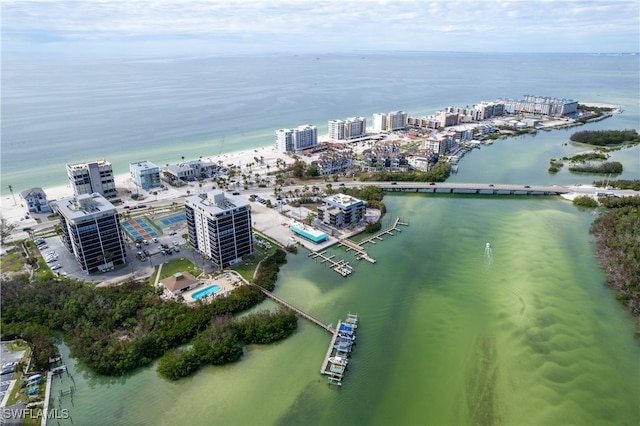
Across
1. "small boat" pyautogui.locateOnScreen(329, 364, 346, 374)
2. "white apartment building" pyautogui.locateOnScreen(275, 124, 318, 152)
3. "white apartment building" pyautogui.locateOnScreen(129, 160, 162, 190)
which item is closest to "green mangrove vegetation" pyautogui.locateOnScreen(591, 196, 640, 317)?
"small boat" pyautogui.locateOnScreen(329, 364, 346, 374)

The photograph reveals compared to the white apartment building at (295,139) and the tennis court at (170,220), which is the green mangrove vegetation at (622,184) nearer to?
the white apartment building at (295,139)

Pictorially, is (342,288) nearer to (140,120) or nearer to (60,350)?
(60,350)

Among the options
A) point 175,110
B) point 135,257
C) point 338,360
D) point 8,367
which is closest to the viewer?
point 8,367

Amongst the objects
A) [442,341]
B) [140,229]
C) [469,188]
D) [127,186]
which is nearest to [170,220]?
[140,229]

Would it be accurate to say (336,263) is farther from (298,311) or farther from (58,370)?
(58,370)

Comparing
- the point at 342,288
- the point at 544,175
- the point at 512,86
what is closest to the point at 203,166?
the point at 342,288

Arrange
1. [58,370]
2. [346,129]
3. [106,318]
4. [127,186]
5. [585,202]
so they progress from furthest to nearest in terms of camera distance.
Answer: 1. [346,129]
2. [127,186]
3. [585,202]
4. [106,318]
5. [58,370]

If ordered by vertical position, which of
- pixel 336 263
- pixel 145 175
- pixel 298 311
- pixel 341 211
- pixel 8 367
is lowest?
pixel 298 311
